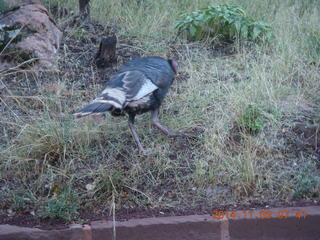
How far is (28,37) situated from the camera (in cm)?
640

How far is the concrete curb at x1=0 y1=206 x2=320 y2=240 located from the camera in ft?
12.7

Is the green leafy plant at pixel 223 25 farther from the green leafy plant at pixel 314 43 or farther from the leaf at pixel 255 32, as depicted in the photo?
the green leafy plant at pixel 314 43

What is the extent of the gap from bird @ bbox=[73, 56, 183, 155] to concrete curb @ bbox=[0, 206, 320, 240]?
0.96 m

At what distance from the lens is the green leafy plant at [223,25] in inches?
267

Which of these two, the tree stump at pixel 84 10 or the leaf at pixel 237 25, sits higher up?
the leaf at pixel 237 25

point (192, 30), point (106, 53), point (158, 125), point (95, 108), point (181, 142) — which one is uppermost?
point (95, 108)

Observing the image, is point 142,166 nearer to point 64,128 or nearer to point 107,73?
point 64,128

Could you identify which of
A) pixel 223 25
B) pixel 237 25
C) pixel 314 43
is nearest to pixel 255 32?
pixel 237 25

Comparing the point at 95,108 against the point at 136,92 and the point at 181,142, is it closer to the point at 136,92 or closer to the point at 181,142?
the point at 136,92

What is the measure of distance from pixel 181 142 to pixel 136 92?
0.76 m

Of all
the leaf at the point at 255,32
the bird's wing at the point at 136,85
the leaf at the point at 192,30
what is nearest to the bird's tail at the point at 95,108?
the bird's wing at the point at 136,85

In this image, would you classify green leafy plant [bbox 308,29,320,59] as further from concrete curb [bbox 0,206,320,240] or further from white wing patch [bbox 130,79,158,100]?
concrete curb [bbox 0,206,320,240]

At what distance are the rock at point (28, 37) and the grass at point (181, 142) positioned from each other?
8.3 inches

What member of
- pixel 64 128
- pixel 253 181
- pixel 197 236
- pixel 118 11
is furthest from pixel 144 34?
pixel 197 236
